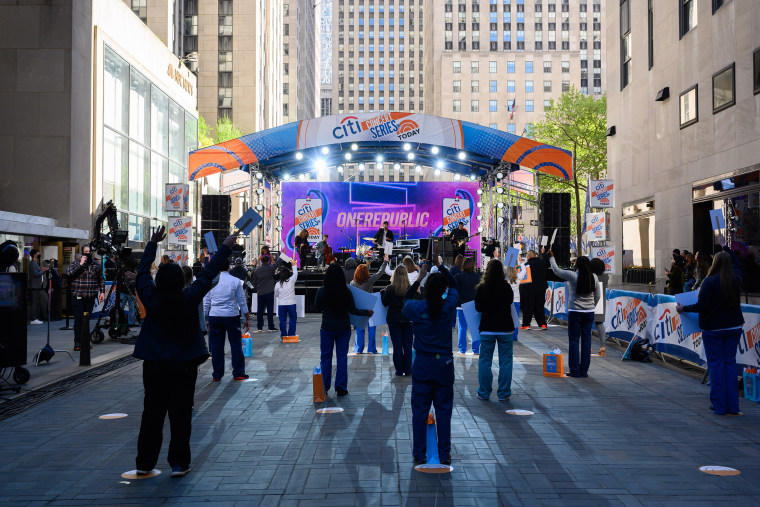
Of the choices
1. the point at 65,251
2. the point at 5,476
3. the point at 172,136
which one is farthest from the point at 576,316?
the point at 172,136

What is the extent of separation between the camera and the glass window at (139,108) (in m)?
29.7

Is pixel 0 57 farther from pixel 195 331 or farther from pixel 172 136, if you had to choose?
pixel 195 331

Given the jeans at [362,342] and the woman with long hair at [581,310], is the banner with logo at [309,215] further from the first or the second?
the woman with long hair at [581,310]

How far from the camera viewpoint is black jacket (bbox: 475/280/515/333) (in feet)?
30.9

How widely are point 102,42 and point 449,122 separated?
509 inches

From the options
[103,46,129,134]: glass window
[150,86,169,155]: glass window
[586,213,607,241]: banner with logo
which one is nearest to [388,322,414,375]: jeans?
[586,213,607,241]: banner with logo

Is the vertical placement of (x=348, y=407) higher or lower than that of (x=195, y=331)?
lower

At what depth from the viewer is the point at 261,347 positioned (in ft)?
50.4

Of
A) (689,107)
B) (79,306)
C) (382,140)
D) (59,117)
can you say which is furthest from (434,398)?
(59,117)

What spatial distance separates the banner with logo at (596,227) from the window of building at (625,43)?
14407mm

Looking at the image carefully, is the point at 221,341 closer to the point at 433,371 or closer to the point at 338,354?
the point at 338,354

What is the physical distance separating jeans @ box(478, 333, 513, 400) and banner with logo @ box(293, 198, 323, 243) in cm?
2400

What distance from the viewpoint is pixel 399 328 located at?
11289mm

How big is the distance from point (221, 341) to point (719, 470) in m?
7.22
